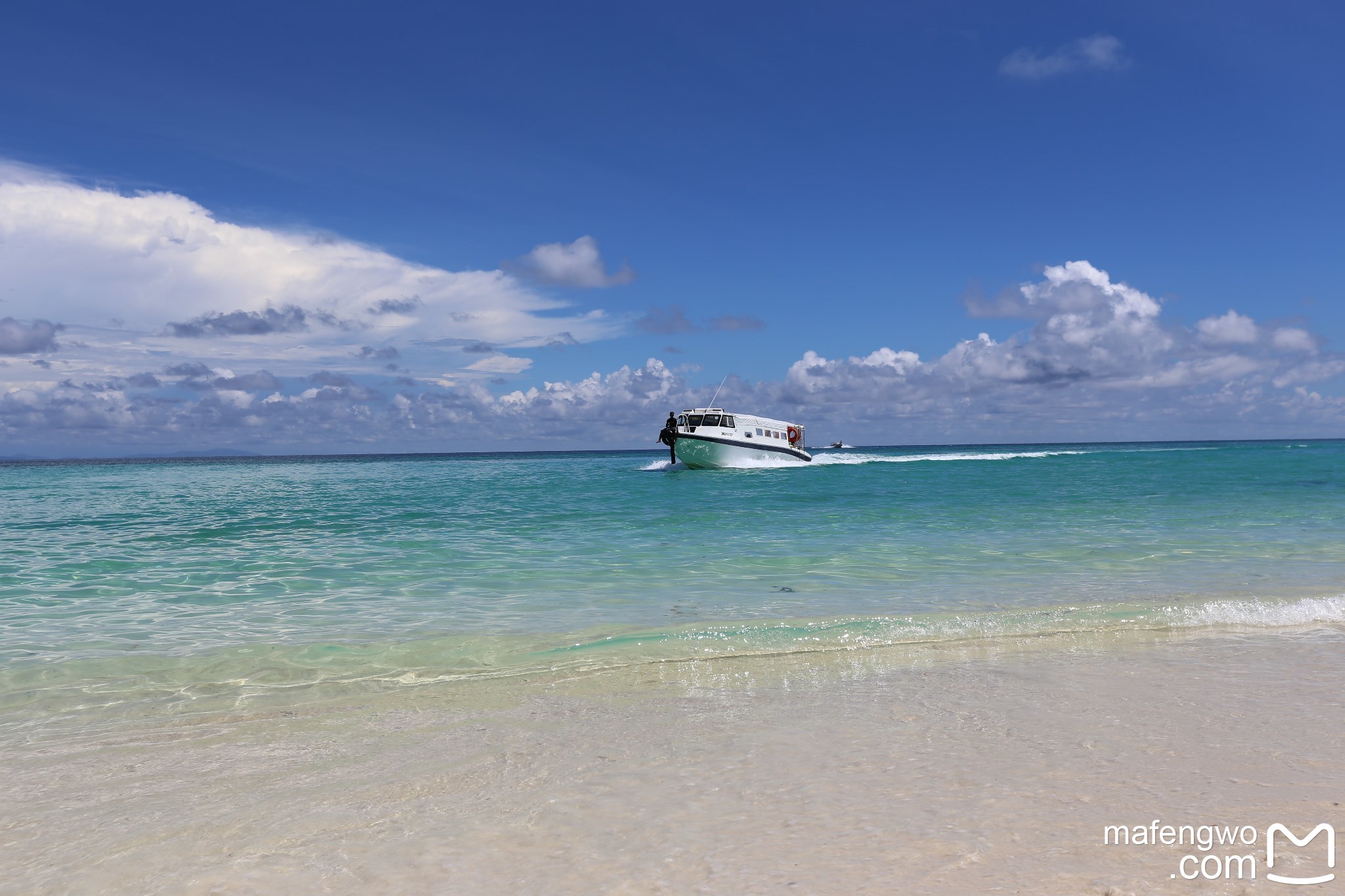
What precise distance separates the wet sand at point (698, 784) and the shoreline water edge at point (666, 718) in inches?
0.9

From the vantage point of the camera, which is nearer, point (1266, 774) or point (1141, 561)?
point (1266, 774)

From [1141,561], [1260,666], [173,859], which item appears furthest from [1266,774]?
[1141,561]

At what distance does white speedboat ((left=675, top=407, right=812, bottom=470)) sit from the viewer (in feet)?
→ 185

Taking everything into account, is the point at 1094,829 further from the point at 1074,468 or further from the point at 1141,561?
the point at 1074,468

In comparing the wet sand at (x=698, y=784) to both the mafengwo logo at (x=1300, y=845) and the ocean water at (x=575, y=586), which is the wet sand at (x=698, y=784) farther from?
the ocean water at (x=575, y=586)

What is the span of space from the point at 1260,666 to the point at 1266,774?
3.06 meters

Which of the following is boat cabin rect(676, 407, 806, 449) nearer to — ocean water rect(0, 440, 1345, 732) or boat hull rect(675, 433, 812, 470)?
boat hull rect(675, 433, 812, 470)

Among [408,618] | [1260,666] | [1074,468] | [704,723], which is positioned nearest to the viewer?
[704,723]

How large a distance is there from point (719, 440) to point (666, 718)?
166 feet

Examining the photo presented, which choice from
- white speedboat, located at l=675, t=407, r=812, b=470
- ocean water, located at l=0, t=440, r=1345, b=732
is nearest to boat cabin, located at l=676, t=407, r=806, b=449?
white speedboat, located at l=675, t=407, r=812, b=470

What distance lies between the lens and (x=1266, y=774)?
439cm

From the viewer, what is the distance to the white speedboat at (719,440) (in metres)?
56.3

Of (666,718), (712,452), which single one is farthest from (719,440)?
(666,718)

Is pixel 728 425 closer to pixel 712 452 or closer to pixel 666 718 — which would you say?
pixel 712 452
